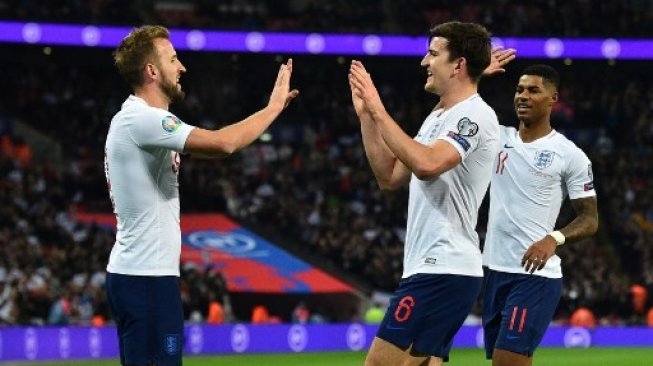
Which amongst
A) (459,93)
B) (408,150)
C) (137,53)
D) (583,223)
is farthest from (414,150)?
(583,223)

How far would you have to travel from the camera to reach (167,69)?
6188mm

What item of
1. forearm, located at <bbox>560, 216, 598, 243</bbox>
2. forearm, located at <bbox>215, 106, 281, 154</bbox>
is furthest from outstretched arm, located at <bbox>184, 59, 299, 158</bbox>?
forearm, located at <bbox>560, 216, 598, 243</bbox>

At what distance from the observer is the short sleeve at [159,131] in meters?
5.94

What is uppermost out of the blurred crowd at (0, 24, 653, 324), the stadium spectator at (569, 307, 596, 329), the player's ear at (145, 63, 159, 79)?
the player's ear at (145, 63, 159, 79)

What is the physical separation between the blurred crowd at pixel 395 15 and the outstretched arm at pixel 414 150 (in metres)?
22.2

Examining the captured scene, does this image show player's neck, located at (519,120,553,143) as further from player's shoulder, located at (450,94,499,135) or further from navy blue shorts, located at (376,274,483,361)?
navy blue shorts, located at (376,274,483,361)

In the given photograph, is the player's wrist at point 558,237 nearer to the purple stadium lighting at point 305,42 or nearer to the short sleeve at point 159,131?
the short sleeve at point 159,131

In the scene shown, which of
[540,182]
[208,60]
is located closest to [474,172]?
[540,182]

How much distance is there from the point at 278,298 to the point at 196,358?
7127 mm

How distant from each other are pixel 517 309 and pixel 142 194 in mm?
2961

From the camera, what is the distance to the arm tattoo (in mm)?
7909

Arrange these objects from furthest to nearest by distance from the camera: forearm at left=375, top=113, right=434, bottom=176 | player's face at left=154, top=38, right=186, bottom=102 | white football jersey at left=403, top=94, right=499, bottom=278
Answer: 1. player's face at left=154, top=38, right=186, bottom=102
2. white football jersey at left=403, top=94, right=499, bottom=278
3. forearm at left=375, top=113, right=434, bottom=176

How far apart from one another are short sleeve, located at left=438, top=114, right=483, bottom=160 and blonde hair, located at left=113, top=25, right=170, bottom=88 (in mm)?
1478

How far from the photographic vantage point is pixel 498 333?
8.16 m
